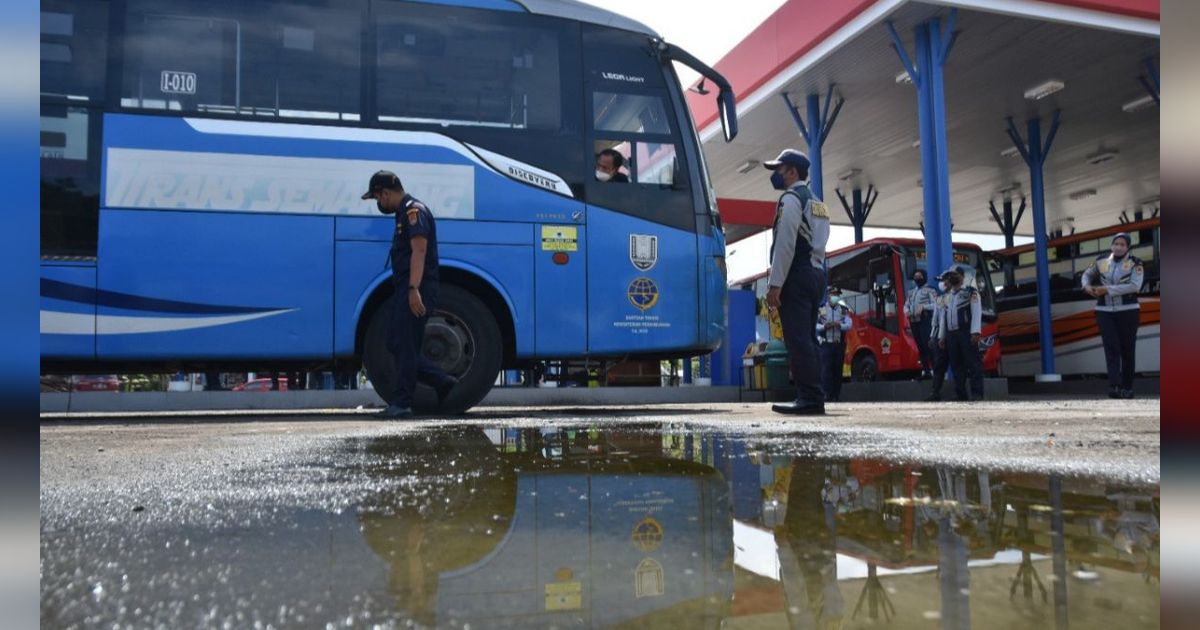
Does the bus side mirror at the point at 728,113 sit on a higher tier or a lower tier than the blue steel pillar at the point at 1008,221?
lower

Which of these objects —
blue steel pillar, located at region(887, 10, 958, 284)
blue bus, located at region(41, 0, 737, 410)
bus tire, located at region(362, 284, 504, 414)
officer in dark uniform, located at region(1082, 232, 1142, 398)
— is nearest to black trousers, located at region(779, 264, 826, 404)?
blue bus, located at region(41, 0, 737, 410)

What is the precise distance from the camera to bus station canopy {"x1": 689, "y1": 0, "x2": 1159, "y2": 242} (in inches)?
436

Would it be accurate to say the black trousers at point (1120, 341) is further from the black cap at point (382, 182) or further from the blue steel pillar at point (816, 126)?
the black cap at point (382, 182)

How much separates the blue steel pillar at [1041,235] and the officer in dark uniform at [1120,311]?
15.8ft

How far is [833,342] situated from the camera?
36.9 ft

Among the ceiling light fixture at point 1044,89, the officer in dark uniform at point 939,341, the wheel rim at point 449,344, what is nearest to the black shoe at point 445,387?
the wheel rim at point 449,344

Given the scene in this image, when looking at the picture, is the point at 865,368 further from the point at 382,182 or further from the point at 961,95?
the point at 382,182

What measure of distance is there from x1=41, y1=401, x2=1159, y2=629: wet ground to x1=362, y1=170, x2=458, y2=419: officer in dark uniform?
270 cm

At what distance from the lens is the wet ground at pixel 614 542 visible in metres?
0.73

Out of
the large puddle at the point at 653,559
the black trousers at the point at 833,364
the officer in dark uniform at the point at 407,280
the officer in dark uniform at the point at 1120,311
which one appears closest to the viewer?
the large puddle at the point at 653,559

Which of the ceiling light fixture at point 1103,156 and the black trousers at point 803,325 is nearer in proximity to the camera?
the black trousers at point 803,325

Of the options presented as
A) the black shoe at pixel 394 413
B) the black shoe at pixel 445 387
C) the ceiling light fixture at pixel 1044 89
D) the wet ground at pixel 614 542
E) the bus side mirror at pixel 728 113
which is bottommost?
the black shoe at pixel 394 413

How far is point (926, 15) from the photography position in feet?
35.5

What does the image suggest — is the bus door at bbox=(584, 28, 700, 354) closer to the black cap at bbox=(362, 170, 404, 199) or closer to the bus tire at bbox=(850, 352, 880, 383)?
the black cap at bbox=(362, 170, 404, 199)
